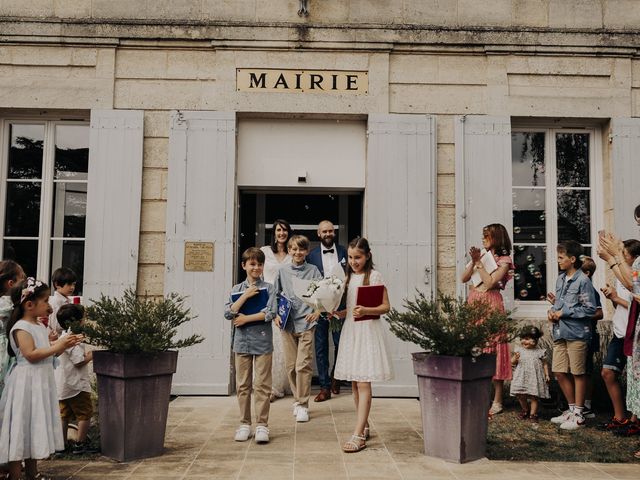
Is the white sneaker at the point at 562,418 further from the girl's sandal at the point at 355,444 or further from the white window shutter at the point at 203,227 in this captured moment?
the white window shutter at the point at 203,227

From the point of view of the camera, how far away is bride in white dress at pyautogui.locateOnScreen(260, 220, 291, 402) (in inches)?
252

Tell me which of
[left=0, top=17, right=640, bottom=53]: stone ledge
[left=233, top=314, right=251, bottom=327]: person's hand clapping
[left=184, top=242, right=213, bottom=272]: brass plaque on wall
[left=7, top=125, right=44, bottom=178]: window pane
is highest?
[left=0, top=17, right=640, bottom=53]: stone ledge

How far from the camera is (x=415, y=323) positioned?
4.43 meters

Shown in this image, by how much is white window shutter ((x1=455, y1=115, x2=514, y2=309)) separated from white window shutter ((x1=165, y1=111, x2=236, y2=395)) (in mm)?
2599

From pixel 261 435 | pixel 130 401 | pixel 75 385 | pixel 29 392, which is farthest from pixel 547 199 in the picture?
pixel 29 392

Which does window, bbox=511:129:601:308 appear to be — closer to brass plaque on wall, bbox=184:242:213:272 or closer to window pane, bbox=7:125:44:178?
brass plaque on wall, bbox=184:242:213:272

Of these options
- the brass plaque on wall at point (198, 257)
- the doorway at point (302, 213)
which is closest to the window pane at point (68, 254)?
the brass plaque on wall at point (198, 257)

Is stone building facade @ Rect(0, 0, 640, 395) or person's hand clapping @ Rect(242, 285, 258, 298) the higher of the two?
stone building facade @ Rect(0, 0, 640, 395)

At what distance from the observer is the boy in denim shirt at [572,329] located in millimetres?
5531

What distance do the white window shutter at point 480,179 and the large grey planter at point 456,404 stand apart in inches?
106

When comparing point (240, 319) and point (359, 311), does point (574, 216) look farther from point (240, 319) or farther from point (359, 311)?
point (240, 319)

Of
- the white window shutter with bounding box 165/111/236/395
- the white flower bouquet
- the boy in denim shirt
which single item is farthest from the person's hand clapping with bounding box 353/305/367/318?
the white window shutter with bounding box 165/111/236/395

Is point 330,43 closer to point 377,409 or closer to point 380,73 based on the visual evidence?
point 380,73

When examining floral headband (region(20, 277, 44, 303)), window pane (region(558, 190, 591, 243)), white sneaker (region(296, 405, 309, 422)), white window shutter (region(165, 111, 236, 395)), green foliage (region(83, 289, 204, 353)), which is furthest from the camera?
window pane (region(558, 190, 591, 243))
